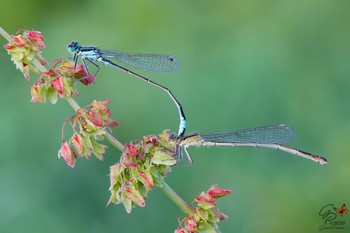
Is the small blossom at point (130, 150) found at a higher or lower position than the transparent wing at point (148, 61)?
lower

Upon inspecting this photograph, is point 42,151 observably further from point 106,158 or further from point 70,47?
point 70,47

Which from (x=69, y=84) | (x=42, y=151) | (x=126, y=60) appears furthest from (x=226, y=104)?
(x=69, y=84)

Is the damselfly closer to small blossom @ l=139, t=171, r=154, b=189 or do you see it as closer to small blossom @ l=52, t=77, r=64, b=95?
small blossom @ l=139, t=171, r=154, b=189

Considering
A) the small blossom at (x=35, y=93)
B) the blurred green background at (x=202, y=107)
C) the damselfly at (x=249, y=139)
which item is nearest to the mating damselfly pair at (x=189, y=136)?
the damselfly at (x=249, y=139)

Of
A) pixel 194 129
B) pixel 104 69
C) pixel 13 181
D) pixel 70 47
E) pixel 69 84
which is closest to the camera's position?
pixel 69 84

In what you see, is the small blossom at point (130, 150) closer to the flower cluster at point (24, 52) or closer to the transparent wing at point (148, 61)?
the flower cluster at point (24, 52)

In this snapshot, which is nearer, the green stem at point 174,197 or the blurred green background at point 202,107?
Answer: the green stem at point 174,197
